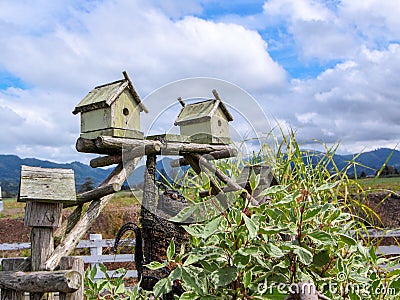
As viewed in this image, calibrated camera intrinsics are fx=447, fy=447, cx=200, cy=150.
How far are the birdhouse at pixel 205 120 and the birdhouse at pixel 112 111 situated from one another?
0.87 feet

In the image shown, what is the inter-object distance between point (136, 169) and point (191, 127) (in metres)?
0.47

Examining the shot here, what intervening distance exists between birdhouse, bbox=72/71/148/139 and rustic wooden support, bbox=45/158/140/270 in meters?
0.23

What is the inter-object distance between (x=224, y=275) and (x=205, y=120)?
1257 millimetres

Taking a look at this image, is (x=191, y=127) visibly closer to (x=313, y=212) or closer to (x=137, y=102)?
(x=137, y=102)

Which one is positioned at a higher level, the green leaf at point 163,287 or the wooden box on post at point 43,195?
the wooden box on post at point 43,195

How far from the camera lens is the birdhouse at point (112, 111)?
245cm

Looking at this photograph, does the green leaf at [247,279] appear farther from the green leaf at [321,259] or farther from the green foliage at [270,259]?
the green leaf at [321,259]

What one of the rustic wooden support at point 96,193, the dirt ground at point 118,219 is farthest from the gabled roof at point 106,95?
the dirt ground at point 118,219

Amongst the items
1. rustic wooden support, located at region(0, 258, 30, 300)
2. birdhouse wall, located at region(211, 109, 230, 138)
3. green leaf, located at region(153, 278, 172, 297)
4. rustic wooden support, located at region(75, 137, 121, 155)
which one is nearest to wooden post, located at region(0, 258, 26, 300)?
rustic wooden support, located at region(0, 258, 30, 300)

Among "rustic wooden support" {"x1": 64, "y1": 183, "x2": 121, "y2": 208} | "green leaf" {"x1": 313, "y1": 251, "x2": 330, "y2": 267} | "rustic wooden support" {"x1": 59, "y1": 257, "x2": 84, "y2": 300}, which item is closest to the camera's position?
"green leaf" {"x1": 313, "y1": 251, "x2": 330, "y2": 267}

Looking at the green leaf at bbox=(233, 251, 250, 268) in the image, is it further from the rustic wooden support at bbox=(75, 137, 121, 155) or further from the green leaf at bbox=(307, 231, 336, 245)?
the rustic wooden support at bbox=(75, 137, 121, 155)

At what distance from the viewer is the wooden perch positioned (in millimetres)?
1827

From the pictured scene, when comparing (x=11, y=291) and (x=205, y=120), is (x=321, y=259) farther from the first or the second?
(x=11, y=291)

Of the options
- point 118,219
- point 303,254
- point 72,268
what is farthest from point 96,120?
point 118,219
